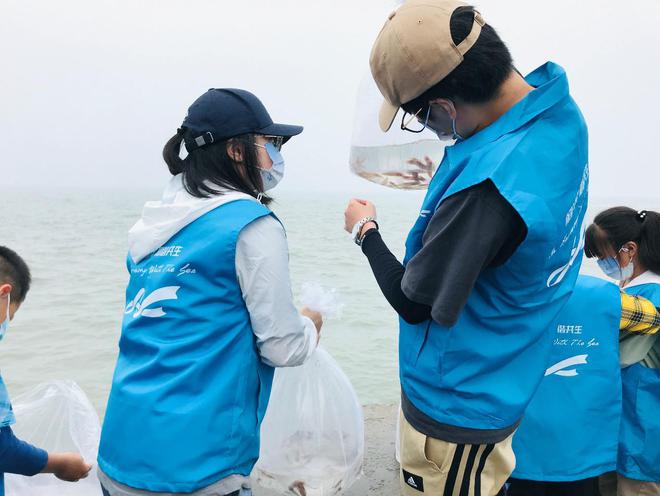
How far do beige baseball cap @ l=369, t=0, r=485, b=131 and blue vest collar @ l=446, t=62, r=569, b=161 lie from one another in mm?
156

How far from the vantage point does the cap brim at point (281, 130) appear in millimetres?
1613

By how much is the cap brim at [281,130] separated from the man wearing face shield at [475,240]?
377mm

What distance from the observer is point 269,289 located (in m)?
1.38

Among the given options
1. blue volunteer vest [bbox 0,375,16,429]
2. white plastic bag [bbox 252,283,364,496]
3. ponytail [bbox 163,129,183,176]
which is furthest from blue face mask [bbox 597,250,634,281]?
blue volunteer vest [bbox 0,375,16,429]

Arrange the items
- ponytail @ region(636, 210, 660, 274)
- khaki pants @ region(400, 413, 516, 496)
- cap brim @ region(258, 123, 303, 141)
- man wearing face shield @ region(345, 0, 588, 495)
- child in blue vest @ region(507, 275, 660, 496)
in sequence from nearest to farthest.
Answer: man wearing face shield @ region(345, 0, 588, 495) → khaki pants @ region(400, 413, 516, 496) → cap brim @ region(258, 123, 303, 141) → child in blue vest @ region(507, 275, 660, 496) → ponytail @ region(636, 210, 660, 274)

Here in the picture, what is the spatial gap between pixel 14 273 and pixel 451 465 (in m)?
1.32

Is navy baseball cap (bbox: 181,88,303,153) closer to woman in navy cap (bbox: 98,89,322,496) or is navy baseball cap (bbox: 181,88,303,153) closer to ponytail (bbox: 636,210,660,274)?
woman in navy cap (bbox: 98,89,322,496)

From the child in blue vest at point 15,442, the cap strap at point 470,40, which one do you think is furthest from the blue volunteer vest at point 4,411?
the cap strap at point 470,40

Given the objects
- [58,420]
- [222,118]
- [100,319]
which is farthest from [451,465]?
[100,319]

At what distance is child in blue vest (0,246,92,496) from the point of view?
1.56m

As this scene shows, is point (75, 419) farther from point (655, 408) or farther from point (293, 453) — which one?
point (655, 408)

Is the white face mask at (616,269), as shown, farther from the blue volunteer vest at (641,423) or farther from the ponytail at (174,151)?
the ponytail at (174,151)

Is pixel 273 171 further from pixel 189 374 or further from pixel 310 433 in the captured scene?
pixel 310 433

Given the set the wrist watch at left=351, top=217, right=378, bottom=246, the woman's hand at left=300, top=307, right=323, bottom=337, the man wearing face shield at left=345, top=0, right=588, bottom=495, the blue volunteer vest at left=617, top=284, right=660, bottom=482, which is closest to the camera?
the man wearing face shield at left=345, top=0, right=588, bottom=495
